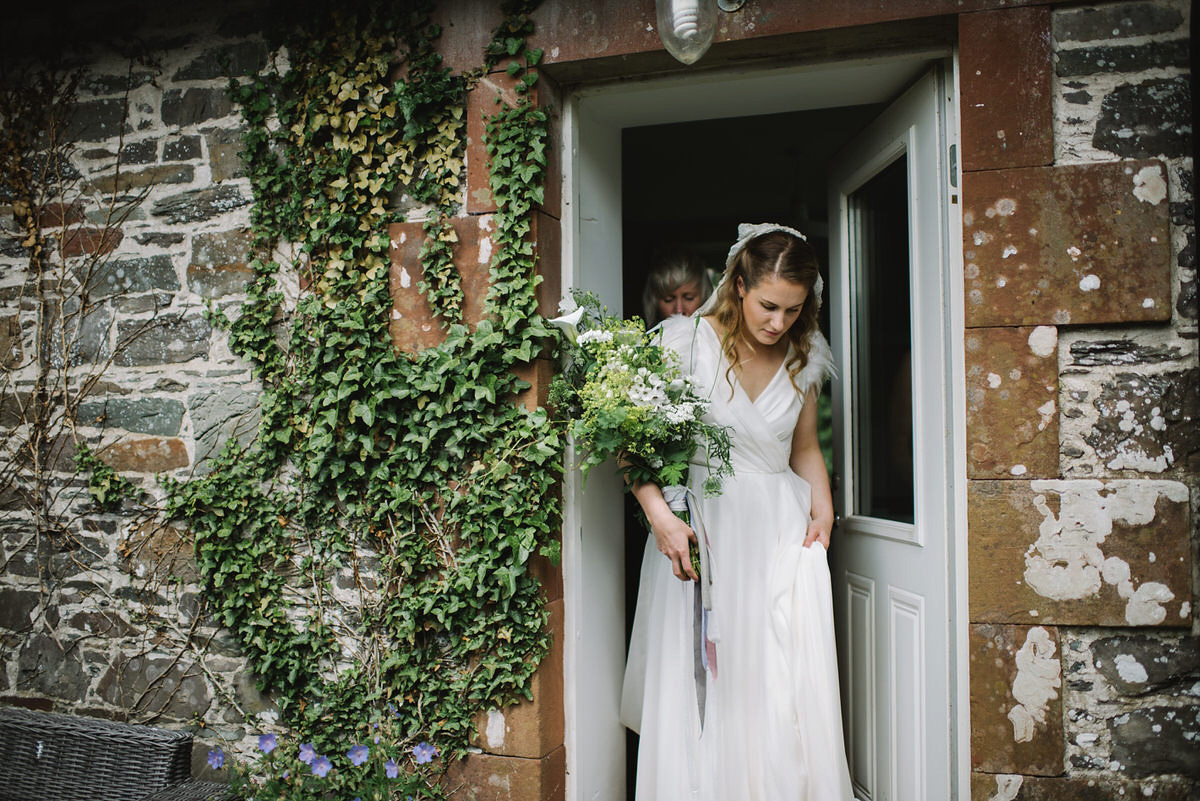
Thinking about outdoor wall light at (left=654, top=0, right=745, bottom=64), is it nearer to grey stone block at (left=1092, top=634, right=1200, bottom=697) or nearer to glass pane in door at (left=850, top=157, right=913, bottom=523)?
glass pane in door at (left=850, top=157, right=913, bottom=523)

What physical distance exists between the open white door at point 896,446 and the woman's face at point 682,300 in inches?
23.4

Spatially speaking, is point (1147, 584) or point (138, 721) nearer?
point (1147, 584)

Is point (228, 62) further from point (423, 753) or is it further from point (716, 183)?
point (716, 183)

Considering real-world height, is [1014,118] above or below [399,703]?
above

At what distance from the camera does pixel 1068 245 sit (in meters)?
2.55

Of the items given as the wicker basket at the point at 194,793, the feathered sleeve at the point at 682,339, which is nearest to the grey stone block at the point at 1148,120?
the feathered sleeve at the point at 682,339

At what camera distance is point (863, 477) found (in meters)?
3.36

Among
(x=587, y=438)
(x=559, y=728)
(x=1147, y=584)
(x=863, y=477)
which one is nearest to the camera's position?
(x=1147, y=584)

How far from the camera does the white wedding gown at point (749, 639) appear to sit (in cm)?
276

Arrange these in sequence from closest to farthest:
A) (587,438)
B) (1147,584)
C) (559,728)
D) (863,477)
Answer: (1147,584)
(587,438)
(559,728)
(863,477)

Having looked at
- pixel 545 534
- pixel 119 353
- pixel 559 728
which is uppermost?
pixel 119 353

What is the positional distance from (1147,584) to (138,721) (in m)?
3.74

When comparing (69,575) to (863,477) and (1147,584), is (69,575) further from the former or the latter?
(1147,584)

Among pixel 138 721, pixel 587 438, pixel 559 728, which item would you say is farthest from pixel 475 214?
pixel 138 721
